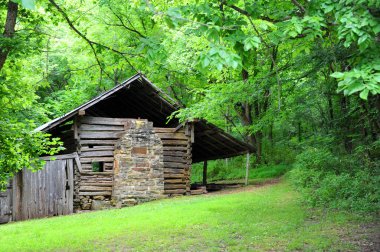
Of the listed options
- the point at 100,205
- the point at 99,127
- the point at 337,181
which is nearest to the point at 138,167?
the point at 100,205

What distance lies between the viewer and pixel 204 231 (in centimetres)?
961

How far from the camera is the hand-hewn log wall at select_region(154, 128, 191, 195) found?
1859 centimetres

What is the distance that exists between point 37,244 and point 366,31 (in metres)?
8.10

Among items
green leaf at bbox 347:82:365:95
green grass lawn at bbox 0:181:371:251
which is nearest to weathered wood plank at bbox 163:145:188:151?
green grass lawn at bbox 0:181:371:251

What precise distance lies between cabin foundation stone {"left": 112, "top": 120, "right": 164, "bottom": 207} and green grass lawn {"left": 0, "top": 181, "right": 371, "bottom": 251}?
150 inches

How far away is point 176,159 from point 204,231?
9359 mm

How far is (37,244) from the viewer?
30.7ft

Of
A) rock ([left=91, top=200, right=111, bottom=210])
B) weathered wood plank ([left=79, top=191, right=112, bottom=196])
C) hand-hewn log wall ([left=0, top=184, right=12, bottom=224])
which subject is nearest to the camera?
hand-hewn log wall ([left=0, top=184, right=12, bottom=224])

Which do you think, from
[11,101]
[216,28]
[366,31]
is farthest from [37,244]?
[366,31]

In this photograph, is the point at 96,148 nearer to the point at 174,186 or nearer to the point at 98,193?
the point at 98,193

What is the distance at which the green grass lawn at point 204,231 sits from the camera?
8.12 meters

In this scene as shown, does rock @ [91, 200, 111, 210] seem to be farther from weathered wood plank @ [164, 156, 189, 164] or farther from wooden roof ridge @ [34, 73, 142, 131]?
wooden roof ridge @ [34, 73, 142, 131]

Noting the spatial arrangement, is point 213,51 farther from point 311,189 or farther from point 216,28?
point 311,189

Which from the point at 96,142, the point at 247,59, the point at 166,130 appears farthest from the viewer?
the point at 166,130
